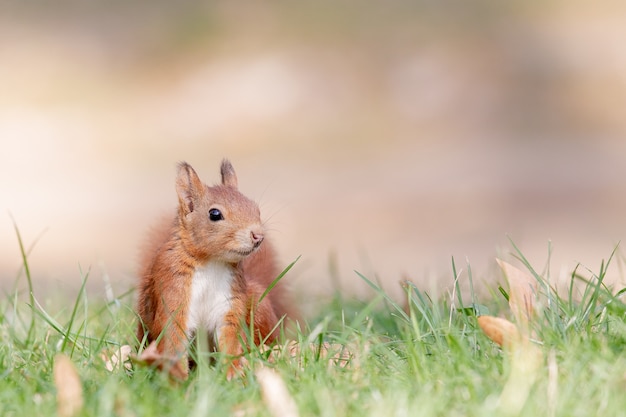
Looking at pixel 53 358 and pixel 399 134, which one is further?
pixel 399 134

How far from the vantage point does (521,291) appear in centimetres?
267

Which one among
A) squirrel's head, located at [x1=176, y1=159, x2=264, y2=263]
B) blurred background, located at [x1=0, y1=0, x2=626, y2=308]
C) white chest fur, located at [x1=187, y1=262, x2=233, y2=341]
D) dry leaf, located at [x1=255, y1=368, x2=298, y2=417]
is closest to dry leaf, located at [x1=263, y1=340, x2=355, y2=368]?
white chest fur, located at [x1=187, y1=262, x2=233, y2=341]

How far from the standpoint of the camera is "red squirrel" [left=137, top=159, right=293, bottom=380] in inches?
104

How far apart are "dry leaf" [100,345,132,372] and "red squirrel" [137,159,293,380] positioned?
7cm

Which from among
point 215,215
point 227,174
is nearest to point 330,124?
point 227,174

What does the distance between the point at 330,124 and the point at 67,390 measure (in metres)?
6.42

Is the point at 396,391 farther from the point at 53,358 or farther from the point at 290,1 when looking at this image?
the point at 290,1

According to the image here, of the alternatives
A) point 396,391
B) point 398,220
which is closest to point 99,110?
point 398,220

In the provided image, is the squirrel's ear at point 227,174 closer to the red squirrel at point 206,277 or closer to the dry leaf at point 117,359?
the red squirrel at point 206,277

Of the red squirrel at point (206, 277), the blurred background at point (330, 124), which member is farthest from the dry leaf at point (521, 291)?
the blurred background at point (330, 124)

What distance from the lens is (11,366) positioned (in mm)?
2502

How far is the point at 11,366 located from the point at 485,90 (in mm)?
6695

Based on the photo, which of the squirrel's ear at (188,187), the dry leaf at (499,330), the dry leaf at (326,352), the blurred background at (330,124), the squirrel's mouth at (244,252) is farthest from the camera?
the blurred background at (330,124)

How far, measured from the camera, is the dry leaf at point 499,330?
229 centimetres
